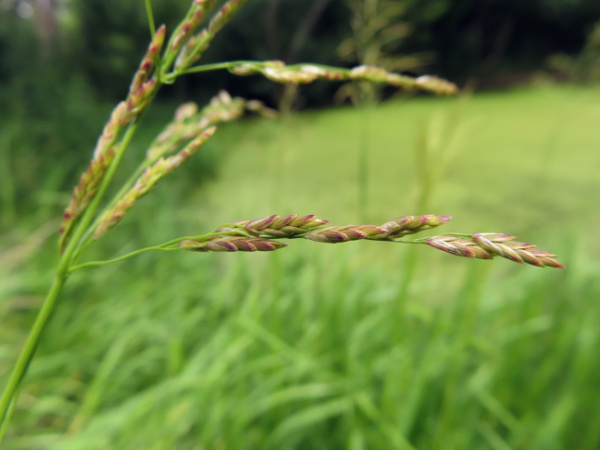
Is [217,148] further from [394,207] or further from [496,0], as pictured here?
[496,0]

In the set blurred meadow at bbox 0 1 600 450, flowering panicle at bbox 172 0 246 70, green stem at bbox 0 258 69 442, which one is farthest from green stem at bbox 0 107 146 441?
blurred meadow at bbox 0 1 600 450

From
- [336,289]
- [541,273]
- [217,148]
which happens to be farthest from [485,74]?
[336,289]

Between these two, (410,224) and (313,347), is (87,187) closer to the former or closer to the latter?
(410,224)

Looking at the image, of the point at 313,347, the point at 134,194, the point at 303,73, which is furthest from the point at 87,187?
the point at 313,347

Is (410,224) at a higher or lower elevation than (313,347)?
higher

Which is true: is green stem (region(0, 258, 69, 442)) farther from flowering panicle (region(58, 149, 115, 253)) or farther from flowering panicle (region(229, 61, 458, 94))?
flowering panicle (region(229, 61, 458, 94))

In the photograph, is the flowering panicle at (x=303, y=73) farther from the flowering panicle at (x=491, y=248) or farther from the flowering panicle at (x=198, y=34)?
the flowering panicle at (x=491, y=248)
